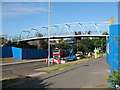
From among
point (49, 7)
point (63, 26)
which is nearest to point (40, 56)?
point (63, 26)

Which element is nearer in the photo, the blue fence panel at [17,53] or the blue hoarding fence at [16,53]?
the blue hoarding fence at [16,53]

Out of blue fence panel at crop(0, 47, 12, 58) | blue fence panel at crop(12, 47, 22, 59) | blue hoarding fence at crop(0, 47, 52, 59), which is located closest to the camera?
blue fence panel at crop(0, 47, 12, 58)

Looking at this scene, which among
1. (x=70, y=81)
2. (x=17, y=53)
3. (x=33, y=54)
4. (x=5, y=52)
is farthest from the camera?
(x=33, y=54)

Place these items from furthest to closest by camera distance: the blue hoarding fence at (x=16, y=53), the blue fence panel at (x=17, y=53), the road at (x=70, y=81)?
the blue fence panel at (x=17, y=53)
the blue hoarding fence at (x=16, y=53)
the road at (x=70, y=81)

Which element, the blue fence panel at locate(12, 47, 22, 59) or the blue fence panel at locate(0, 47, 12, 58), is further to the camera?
the blue fence panel at locate(12, 47, 22, 59)

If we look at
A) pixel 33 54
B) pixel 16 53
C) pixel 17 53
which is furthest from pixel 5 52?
pixel 33 54

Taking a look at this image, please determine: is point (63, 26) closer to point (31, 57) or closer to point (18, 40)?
point (18, 40)

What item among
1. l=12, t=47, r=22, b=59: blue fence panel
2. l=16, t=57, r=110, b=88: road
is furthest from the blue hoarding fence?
l=16, t=57, r=110, b=88: road

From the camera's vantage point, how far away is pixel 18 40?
58.8m

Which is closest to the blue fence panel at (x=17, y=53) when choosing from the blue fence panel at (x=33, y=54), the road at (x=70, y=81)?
the blue fence panel at (x=33, y=54)

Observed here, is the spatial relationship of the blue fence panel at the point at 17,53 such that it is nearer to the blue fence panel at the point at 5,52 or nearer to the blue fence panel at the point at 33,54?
the blue fence panel at the point at 33,54

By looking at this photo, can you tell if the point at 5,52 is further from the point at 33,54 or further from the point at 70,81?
the point at 70,81

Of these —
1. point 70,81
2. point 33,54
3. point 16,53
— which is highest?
point 16,53

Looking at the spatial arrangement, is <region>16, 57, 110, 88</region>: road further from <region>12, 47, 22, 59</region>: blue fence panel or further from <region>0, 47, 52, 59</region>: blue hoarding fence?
<region>0, 47, 52, 59</region>: blue hoarding fence
